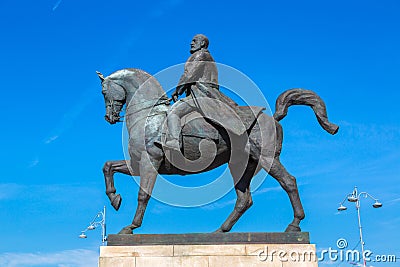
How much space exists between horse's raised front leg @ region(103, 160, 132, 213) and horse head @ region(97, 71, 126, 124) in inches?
39.8

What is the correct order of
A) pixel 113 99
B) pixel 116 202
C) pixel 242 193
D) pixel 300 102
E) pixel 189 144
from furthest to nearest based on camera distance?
pixel 113 99 < pixel 300 102 < pixel 242 193 < pixel 116 202 < pixel 189 144

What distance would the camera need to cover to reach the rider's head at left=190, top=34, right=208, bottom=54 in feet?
42.0

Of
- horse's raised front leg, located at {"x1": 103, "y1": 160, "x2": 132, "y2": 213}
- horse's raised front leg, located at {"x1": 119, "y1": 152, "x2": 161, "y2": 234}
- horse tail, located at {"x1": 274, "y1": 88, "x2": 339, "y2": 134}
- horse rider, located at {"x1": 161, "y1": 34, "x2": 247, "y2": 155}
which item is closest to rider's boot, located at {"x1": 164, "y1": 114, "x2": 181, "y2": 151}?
horse rider, located at {"x1": 161, "y1": 34, "x2": 247, "y2": 155}

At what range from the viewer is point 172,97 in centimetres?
1259

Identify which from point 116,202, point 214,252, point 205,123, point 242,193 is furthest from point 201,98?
point 214,252

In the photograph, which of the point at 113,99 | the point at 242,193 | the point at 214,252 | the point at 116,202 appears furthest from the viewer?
the point at 113,99

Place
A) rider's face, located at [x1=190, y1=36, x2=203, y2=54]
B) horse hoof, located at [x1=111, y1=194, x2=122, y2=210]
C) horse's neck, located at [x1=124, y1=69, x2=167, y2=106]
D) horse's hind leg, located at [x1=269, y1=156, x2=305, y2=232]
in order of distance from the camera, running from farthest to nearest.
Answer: rider's face, located at [x1=190, y1=36, x2=203, y2=54] → horse's neck, located at [x1=124, y1=69, x2=167, y2=106] → horse hoof, located at [x1=111, y1=194, x2=122, y2=210] → horse's hind leg, located at [x1=269, y1=156, x2=305, y2=232]

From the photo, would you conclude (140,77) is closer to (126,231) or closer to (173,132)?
(173,132)

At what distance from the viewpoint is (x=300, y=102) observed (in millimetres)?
12617

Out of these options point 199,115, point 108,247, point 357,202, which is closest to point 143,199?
point 108,247

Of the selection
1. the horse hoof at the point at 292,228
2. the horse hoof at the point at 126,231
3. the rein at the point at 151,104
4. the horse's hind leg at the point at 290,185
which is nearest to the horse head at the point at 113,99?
the rein at the point at 151,104

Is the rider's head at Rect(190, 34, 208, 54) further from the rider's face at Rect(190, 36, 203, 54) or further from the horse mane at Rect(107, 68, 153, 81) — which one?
the horse mane at Rect(107, 68, 153, 81)

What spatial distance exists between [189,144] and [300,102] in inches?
109

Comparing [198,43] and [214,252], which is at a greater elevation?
[198,43]
